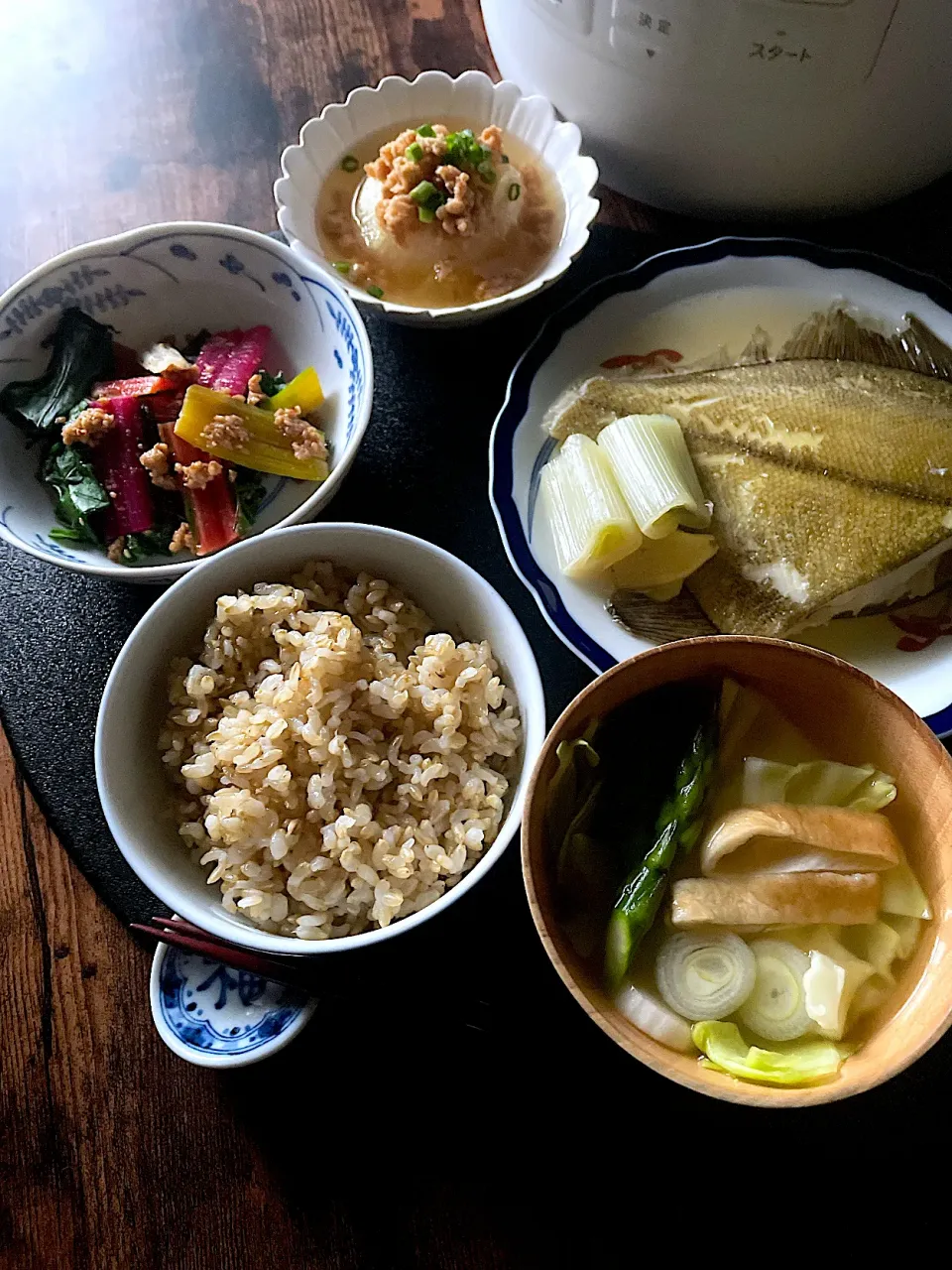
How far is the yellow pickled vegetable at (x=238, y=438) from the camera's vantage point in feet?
3.43

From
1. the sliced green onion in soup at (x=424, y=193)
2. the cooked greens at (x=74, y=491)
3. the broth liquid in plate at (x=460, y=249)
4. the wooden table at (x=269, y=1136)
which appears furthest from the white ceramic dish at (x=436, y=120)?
the wooden table at (x=269, y=1136)

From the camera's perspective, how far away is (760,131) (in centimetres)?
99

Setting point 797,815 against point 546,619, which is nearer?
point 797,815

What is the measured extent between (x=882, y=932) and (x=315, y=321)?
871 millimetres

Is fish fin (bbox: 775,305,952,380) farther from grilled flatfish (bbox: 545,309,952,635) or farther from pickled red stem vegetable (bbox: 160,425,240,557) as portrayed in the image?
pickled red stem vegetable (bbox: 160,425,240,557)

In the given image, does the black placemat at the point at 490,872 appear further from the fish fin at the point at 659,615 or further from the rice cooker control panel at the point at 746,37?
→ the rice cooker control panel at the point at 746,37

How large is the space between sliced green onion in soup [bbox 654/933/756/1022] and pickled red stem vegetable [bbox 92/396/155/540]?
27.7 inches

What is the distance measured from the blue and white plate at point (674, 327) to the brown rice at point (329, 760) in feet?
0.60

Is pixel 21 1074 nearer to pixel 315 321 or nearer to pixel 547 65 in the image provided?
pixel 315 321

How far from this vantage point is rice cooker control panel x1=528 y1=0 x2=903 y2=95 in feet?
2.80

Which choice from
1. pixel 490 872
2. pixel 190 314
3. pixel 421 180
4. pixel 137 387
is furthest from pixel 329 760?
pixel 421 180

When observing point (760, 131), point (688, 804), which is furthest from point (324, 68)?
point (688, 804)

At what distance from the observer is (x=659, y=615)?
41.4 inches

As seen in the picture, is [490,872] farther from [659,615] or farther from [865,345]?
[865,345]
